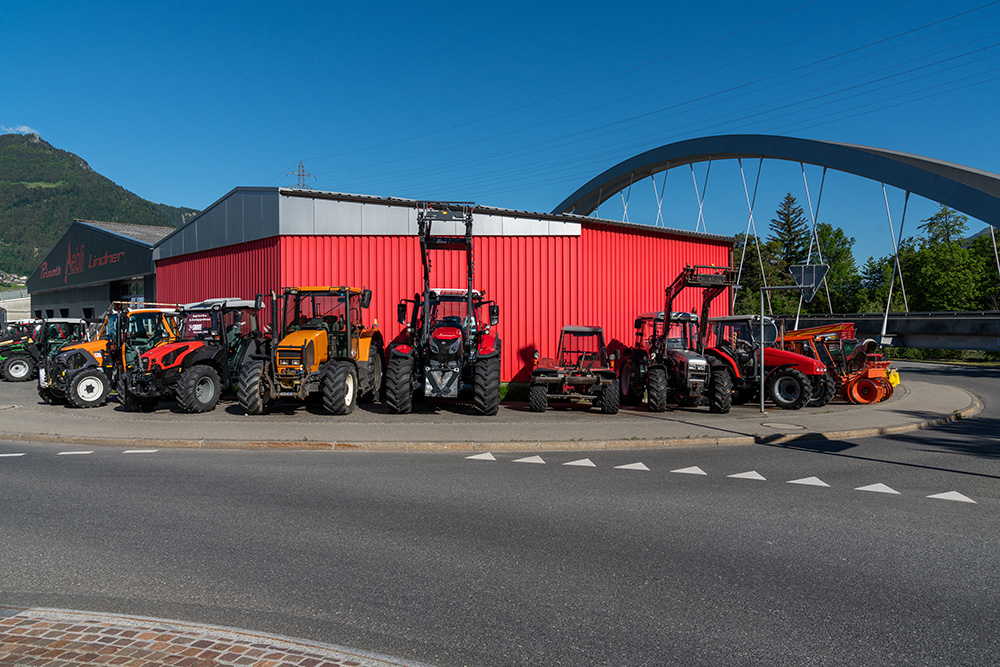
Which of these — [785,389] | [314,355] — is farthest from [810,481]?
[314,355]

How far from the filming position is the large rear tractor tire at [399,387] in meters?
13.4

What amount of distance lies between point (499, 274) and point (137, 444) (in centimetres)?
1014

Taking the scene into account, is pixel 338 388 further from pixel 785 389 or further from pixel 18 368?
pixel 18 368

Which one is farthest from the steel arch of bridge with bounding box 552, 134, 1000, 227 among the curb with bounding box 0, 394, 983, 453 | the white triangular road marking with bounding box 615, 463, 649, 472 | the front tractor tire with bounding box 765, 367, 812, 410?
the white triangular road marking with bounding box 615, 463, 649, 472

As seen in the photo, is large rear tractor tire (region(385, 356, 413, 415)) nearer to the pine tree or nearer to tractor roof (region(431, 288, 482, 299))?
tractor roof (region(431, 288, 482, 299))

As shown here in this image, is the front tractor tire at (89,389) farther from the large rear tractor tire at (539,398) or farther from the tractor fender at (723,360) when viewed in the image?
the tractor fender at (723,360)

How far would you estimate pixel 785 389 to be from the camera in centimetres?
1625

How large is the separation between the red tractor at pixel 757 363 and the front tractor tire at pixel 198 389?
11213 millimetres

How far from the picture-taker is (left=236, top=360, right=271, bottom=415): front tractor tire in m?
13.1

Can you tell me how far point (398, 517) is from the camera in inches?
251

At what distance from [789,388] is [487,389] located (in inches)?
312

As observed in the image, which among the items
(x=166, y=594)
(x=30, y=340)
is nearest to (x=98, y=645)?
(x=166, y=594)

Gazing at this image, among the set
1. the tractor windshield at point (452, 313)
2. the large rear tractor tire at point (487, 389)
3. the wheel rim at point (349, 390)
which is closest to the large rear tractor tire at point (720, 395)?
the large rear tractor tire at point (487, 389)

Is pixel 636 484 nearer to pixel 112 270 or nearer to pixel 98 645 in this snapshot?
pixel 98 645
